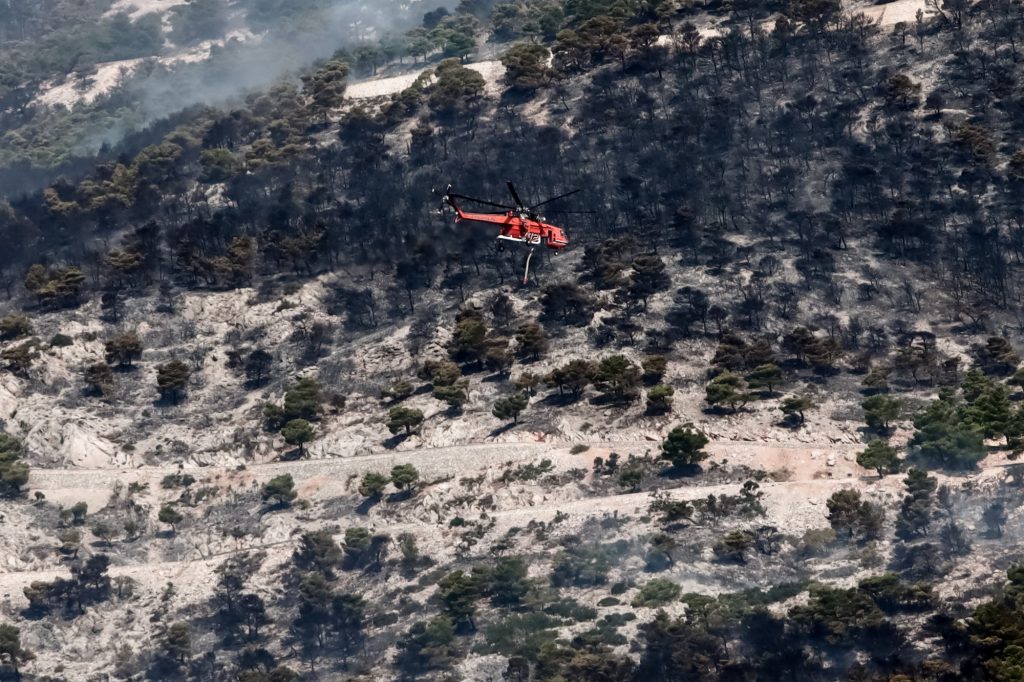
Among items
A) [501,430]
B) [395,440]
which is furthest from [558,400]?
[395,440]

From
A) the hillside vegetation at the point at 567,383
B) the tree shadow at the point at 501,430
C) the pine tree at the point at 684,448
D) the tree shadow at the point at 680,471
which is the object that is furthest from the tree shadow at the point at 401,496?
the pine tree at the point at 684,448


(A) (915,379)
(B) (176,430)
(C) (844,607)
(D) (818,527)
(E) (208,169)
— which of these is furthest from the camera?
(E) (208,169)

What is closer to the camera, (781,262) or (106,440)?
(106,440)

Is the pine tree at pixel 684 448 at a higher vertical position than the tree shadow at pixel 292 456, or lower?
higher

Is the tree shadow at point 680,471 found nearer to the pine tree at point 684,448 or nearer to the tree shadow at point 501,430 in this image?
the pine tree at point 684,448

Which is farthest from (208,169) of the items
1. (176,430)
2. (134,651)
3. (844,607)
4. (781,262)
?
(844,607)

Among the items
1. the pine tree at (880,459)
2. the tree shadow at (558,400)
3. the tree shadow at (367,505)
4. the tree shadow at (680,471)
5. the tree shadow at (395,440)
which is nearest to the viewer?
the pine tree at (880,459)

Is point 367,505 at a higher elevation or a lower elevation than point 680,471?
lower

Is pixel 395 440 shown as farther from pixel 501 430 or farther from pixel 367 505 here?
pixel 367 505

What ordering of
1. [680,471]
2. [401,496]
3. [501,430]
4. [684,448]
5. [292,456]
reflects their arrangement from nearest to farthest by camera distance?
[684,448] → [680,471] → [401,496] → [501,430] → [292,456]

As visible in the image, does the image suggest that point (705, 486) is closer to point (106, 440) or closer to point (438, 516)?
point (438, 516)

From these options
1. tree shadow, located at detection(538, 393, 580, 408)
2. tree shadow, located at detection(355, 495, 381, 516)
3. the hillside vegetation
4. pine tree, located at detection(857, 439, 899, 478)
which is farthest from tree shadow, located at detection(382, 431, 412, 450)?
pine tree, located at detection(857, 439, 899, 478)
